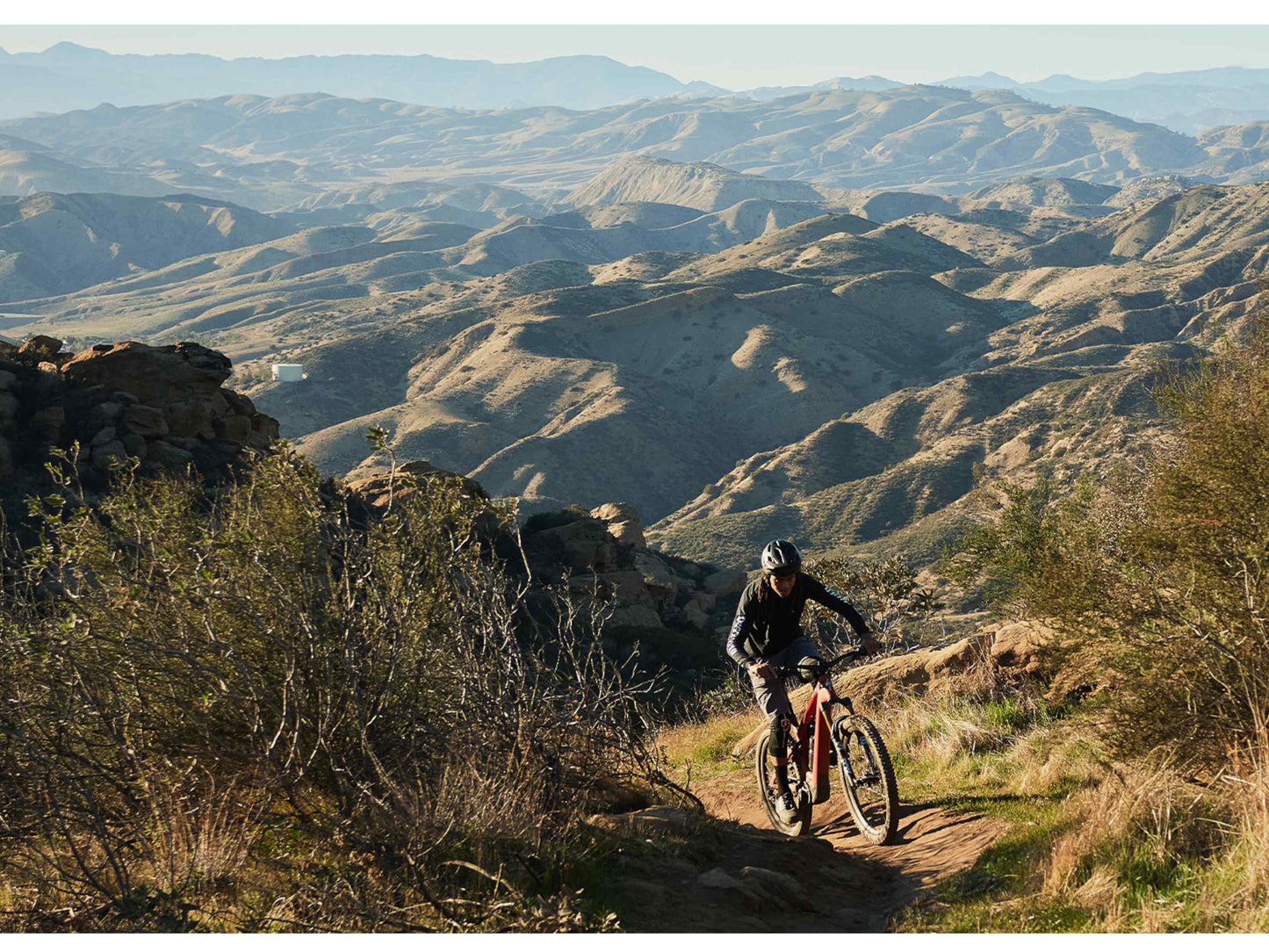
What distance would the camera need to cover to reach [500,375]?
11006 centimetres

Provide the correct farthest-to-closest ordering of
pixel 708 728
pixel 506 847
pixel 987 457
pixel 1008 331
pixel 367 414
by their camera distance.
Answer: pixel 1008 331, pixel 367 414, pixel 987 457, pixel 708 728, pixel 506 847

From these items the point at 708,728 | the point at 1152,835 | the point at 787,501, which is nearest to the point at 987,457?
the point at 787,501

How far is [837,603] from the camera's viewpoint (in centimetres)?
656

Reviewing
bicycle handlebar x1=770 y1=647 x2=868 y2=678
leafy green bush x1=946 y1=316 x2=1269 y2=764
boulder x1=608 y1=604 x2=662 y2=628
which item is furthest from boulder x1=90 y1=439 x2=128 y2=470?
leafy green bush x1=946 y1=316 x2=1269 y2=764

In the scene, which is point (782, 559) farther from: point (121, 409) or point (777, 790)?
point (121, 409)

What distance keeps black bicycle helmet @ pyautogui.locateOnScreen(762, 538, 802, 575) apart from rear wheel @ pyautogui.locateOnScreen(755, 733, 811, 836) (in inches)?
52.3

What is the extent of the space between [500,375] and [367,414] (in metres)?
15.6

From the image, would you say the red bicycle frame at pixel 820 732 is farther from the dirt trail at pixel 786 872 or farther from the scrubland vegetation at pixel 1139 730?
the scrubland vegetation at pixel 1139 730

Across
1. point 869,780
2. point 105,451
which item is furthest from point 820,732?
point 105,451

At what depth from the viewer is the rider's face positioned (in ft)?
20.9

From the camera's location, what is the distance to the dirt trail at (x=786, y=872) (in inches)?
190

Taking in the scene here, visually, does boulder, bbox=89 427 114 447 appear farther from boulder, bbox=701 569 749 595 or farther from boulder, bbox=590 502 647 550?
boulder, bbox=701 569 749 595

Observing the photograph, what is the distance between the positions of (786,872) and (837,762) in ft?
3.31

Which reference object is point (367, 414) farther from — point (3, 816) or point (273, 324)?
point (3, 816)
